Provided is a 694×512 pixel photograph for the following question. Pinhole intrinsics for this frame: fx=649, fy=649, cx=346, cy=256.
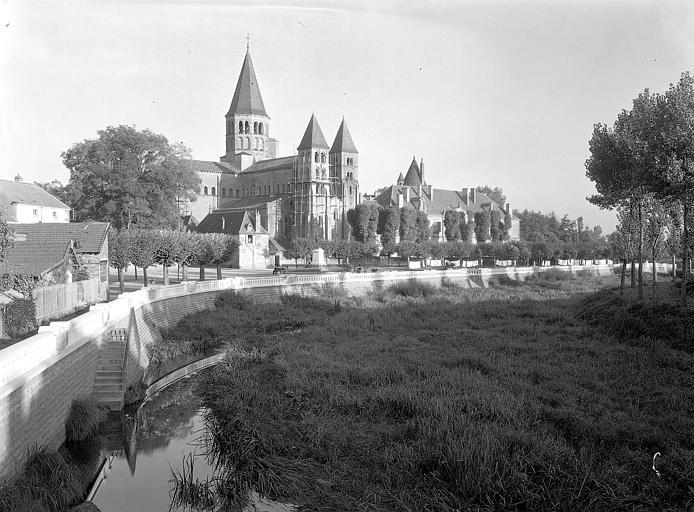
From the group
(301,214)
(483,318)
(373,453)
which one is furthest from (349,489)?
(301,214)

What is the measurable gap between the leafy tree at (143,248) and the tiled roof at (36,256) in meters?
9.03

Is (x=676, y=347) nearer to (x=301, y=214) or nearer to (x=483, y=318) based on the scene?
(x=483, y=318)

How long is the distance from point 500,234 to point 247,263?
197ft

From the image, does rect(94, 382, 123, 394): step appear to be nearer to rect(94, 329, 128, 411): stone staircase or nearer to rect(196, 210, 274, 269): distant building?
rect(94, 329, 128, 411): stone staircase

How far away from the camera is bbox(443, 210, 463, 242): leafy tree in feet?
379

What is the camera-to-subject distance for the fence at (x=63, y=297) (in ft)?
79.5

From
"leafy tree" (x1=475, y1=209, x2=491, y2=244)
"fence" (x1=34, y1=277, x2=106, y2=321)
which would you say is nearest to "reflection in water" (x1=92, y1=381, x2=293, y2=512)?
"fence" (x1=34, y1=277, x2=106, y2=321)

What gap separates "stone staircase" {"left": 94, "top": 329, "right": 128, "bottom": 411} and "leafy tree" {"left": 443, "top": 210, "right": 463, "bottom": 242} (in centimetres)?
9986

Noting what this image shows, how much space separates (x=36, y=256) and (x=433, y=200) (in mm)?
96165

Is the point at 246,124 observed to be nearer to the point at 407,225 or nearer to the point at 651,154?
the point at 407,225

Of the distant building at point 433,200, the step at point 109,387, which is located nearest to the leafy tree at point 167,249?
the step at point 109,387

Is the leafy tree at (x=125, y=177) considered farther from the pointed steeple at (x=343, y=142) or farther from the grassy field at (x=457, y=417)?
the pointed steeple at (x=343, y=142)

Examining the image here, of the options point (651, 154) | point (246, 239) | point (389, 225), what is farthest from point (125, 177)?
point (389, 225)

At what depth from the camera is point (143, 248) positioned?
41.1 m
